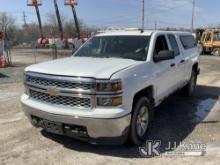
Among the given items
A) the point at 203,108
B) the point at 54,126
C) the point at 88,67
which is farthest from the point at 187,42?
the point at 54,126

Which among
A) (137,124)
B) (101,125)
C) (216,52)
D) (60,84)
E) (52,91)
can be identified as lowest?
(216,52)

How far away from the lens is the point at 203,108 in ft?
24.6

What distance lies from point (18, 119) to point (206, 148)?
3.73 m

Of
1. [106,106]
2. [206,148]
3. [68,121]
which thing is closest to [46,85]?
[68,121]

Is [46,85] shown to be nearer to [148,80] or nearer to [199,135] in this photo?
[148,80]

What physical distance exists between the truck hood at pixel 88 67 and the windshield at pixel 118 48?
34 centimetres

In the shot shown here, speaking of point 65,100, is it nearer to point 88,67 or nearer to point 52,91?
point 52,91

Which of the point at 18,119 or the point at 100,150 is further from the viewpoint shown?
the point at 18,119

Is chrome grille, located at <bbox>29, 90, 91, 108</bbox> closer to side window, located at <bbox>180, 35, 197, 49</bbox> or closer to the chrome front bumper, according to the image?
the chrome front bumper

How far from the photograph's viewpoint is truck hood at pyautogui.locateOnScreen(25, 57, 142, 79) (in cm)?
437

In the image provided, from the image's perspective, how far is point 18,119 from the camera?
21.1ft

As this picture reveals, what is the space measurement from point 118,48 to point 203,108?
2.91 meters

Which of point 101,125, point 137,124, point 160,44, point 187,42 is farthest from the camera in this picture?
point 187,42

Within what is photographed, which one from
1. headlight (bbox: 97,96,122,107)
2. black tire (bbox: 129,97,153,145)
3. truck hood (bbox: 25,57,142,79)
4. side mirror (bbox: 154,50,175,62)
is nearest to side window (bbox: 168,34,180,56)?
side mirror (bbox: 154,50,175,62)
